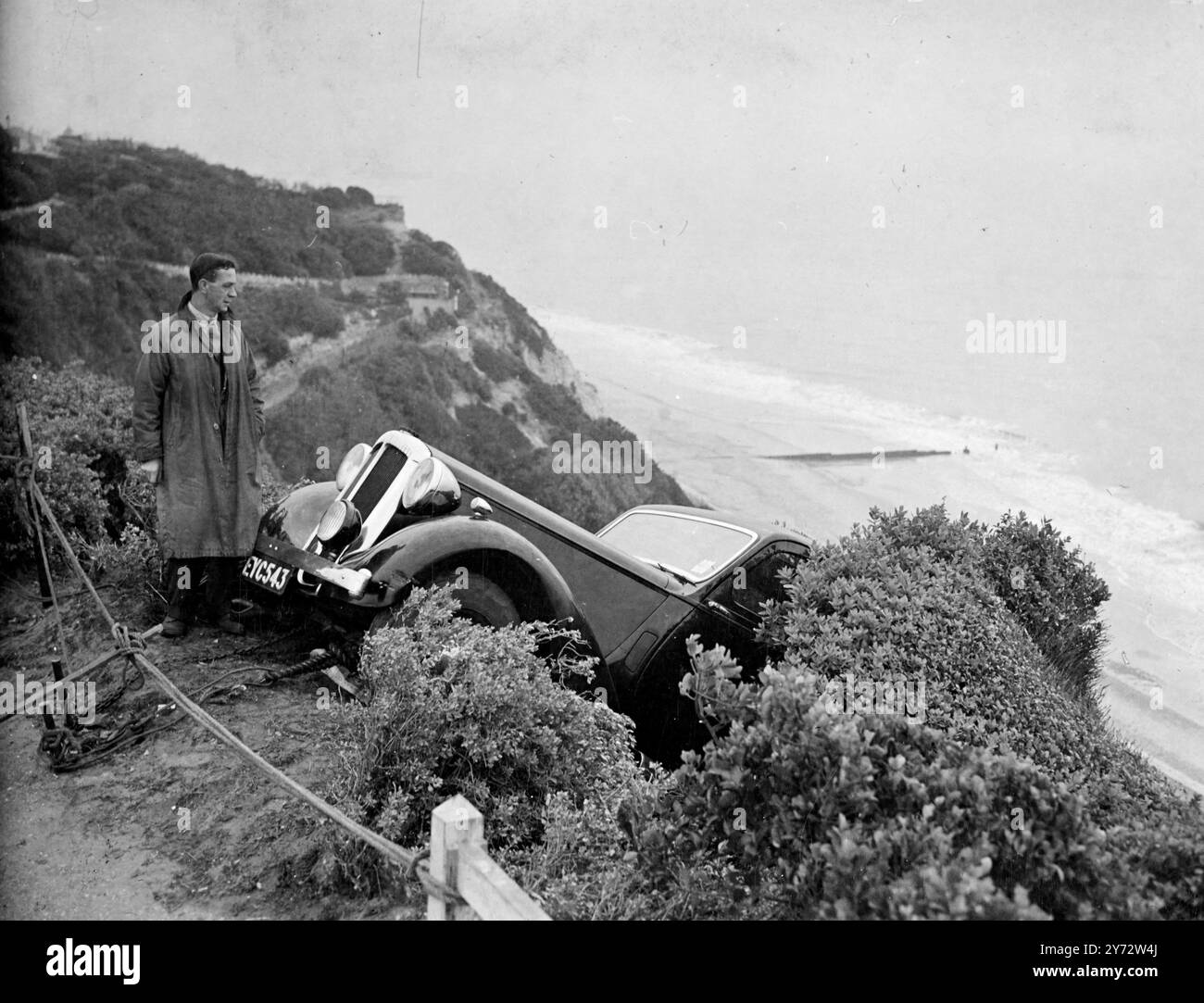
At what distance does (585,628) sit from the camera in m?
4.72

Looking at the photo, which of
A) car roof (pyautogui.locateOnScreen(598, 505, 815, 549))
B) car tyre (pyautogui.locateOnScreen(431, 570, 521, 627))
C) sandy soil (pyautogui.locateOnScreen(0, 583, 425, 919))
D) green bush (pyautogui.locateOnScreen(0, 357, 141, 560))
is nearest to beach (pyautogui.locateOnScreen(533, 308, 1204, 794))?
car roof (pyautogui.locateOnScreen(598, 505, 815, 549))

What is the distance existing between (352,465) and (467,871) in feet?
9.47

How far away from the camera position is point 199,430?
5.36 meters

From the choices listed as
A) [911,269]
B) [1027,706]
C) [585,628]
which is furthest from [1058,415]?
[585,628]

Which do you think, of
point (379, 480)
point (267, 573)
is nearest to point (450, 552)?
point (379, 480)

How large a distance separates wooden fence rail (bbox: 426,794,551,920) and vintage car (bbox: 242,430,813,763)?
5.58 feet

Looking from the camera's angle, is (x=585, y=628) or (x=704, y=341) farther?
(x=704, y=341)

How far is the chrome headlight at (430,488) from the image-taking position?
4.68m

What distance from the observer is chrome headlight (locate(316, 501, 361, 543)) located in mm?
4656

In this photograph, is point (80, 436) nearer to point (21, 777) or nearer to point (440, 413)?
point (21, 777)

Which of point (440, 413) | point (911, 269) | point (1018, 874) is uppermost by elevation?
point (911, 269)

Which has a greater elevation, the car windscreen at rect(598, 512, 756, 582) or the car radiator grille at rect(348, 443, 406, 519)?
the car radiator grille at rect(348, 443, 406, 519)

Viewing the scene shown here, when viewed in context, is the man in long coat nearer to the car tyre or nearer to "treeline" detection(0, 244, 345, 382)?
the car tyre
